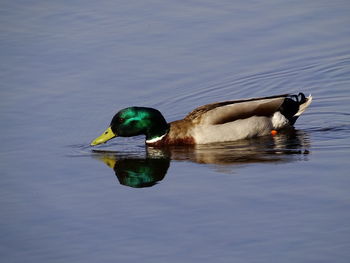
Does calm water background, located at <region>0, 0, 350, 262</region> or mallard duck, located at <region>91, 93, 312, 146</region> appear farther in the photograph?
mallard duck, located at <region>91, 93, 312, 146</region>

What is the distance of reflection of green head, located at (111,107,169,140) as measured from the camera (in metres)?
13.2

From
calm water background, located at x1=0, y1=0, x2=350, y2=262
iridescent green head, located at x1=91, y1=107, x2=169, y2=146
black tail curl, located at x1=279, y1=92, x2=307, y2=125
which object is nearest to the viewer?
calm water background, located at x1=0, y1=0, x2=350, y2=262

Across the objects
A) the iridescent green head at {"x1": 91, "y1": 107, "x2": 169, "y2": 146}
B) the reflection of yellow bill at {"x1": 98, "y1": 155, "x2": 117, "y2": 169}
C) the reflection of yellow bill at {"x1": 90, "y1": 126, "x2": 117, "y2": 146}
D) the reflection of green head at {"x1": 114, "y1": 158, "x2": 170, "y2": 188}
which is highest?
the iridescent green head at {"x1": 91, "y1": 107, "x2": 169, "y2": 146}

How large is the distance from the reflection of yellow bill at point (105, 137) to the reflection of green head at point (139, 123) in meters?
0.05

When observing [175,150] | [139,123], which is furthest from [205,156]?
[139,123]

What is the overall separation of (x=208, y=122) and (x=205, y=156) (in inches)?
32.7

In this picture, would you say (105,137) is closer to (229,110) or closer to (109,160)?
(109,160)

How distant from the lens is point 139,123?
13445 millimetres

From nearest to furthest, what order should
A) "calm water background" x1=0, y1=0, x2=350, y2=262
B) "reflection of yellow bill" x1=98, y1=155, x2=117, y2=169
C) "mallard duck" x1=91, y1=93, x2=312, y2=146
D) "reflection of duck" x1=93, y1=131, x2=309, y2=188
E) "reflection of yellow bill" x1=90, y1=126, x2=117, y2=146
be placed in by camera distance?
"calm water background" x1=0, y1=0, x2=350, y2=262
"reflection of duck" x1=93, y1=131, x2=309, y2=188
"reflection of yellow bill" x1=98, y1=155, x2=117, y2=169
"reflection of yellow bill" x1=90, y1=126, x2=117, y2=146
"mallard duck" x1=91, y1=93, x2=312, y2=146

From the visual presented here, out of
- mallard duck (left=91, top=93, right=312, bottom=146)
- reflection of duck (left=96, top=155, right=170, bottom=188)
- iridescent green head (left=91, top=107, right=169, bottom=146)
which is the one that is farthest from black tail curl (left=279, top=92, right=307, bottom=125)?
reflection of duck (left=96, top=155, right=170, bottom=188)

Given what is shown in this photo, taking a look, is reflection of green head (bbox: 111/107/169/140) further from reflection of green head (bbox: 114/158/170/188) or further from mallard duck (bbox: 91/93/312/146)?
reflection of green head (bbox: 114/158/170/188)

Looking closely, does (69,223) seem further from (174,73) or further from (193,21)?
(193,21)

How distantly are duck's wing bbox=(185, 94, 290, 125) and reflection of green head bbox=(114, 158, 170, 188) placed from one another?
1019 mm

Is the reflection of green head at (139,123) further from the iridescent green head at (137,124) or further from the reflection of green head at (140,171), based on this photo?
the reflection of green head at (140,171)
